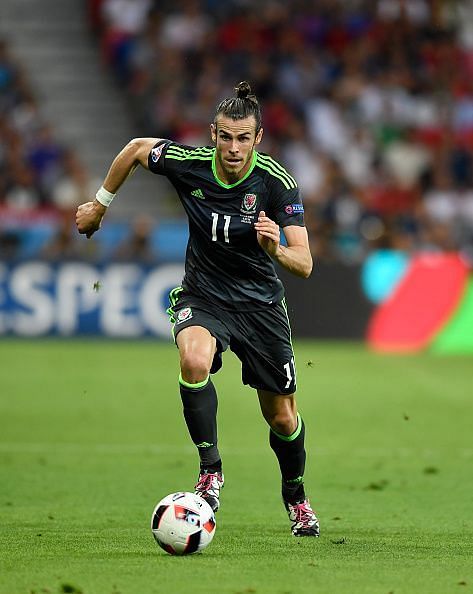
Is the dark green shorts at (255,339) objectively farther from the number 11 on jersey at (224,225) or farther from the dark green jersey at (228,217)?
the number 11 on jersey at (224,225)

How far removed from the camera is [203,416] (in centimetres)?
683

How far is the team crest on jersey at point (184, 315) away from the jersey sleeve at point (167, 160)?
75cm

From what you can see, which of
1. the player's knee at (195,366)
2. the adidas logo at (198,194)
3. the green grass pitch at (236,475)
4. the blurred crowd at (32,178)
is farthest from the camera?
the blurred crowd at (32,178)

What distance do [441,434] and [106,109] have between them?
14350 millimetres

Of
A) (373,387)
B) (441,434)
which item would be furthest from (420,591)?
(373,387)

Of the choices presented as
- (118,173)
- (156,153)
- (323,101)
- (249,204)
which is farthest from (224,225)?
(323,101)

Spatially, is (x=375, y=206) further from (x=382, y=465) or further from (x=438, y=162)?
(x=382, y=465)

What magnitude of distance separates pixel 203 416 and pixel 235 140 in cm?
144

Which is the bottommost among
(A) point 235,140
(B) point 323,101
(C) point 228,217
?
(C) point 228,217

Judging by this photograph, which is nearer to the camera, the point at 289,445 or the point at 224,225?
the point at 224,225

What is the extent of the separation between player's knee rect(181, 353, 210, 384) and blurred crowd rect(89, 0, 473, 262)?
13.1 metres

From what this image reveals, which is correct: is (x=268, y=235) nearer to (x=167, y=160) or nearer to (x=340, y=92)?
(x=167, y=160)

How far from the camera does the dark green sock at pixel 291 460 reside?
7.25 meters

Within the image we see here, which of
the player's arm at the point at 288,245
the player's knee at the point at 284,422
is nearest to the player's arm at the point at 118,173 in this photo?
the player's arm at the point at 288,245
